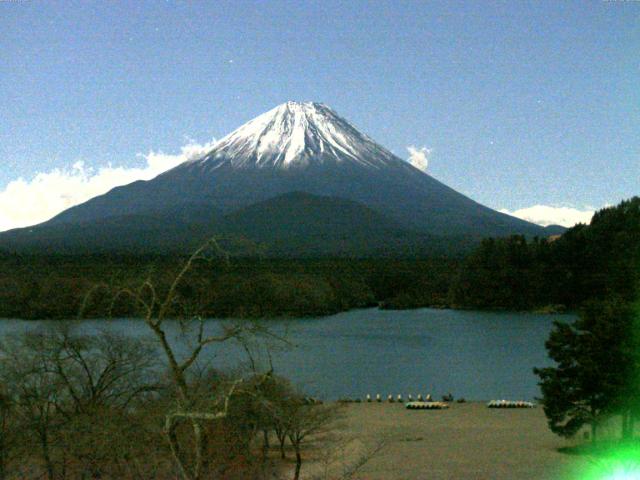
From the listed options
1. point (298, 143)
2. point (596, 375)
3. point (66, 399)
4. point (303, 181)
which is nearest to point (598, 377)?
point (596, 375)

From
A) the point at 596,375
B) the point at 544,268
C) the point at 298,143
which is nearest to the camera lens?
the point at 596,375

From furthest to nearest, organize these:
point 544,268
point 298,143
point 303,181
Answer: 1. point 298,143
2. point 303,181
3. point 544,268

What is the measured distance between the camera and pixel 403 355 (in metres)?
25.5

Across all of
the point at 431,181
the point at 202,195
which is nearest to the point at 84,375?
the point at 202,195

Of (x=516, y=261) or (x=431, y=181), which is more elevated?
(x=431, y=181)

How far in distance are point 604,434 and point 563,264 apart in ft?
115

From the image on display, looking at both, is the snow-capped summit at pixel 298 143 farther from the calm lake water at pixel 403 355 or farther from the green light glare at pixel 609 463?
the green light glare at pixel 609 463

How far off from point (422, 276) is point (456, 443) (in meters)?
38.9

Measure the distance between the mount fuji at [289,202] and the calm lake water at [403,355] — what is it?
23.3 metres

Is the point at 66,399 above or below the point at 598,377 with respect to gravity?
below

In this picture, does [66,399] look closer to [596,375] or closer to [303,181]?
[596,375]

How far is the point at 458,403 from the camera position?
699 inches

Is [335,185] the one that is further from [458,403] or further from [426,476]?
[426,476]

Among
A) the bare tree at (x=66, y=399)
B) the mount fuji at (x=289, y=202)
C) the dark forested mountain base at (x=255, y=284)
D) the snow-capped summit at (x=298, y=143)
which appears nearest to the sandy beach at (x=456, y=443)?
the bare tree at (x=66, y=399)
